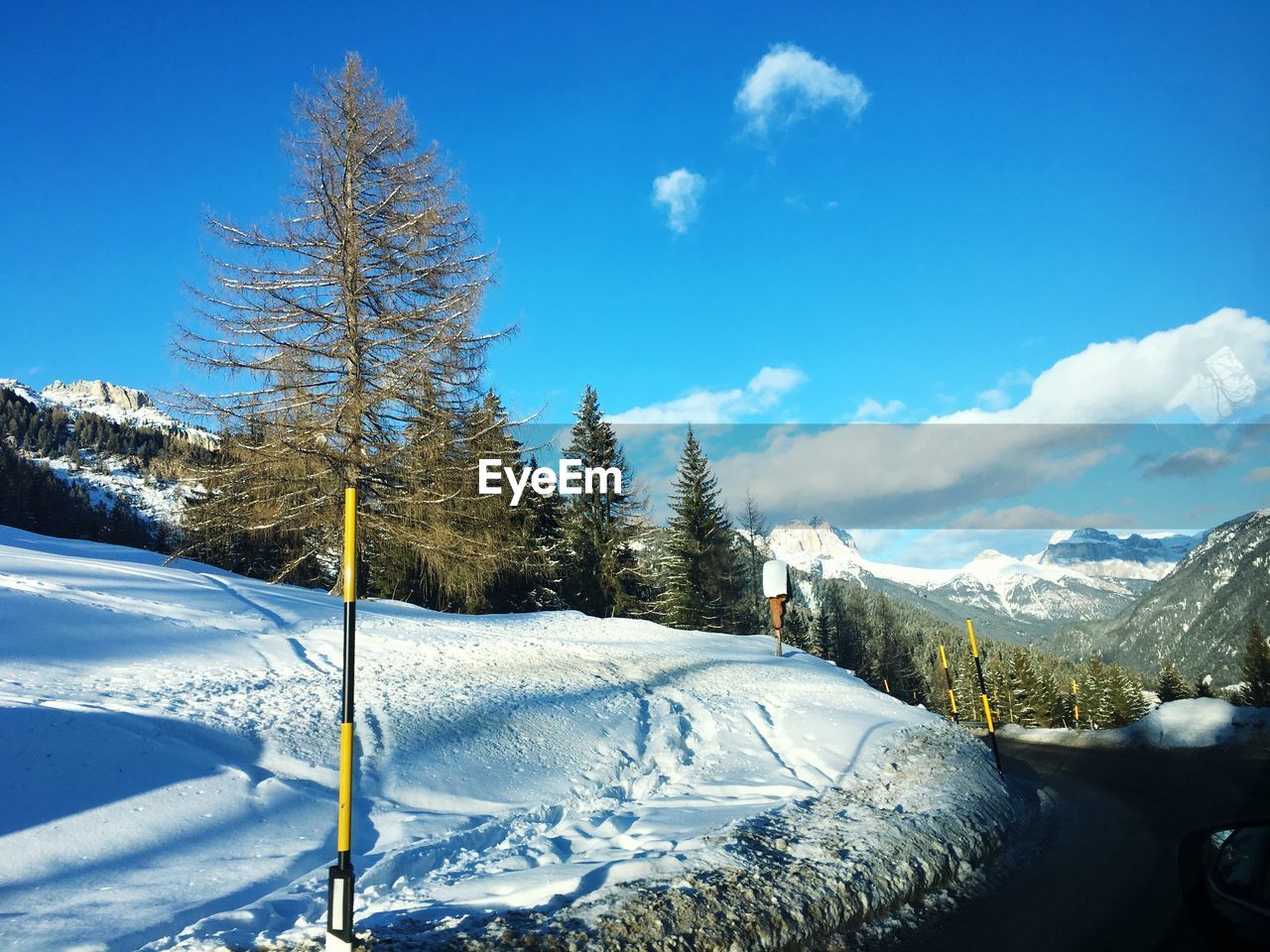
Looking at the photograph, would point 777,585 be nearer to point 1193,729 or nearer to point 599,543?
point 1193,729

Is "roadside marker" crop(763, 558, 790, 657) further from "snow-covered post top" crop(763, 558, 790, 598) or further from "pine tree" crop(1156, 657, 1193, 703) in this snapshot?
"pine tree" crop(1156, 657, 1193, 703)

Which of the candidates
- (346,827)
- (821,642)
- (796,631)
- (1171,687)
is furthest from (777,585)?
(1171,687)

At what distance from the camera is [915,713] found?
1377 centimetres

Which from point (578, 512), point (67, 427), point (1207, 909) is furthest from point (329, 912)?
point (67, 427)

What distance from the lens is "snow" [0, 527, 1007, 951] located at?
4.40 m

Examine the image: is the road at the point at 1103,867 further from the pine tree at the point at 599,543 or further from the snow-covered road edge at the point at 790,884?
the pine tree at the point at 599,543

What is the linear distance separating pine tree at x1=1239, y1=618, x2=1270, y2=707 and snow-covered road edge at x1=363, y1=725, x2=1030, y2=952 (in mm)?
38074

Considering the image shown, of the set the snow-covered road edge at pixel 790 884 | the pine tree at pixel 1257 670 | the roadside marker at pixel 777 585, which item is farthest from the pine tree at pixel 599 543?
the pine tree at pixel 1257 670

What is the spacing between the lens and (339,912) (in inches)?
141

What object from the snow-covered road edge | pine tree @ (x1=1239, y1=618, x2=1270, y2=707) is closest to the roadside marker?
the snow-covered road edge

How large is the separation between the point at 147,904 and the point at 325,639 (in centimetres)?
770

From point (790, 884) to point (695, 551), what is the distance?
97.9ft

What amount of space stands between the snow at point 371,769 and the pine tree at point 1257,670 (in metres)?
33.7

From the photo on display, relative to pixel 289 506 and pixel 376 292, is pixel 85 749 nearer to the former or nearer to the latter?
pixel 289 506
